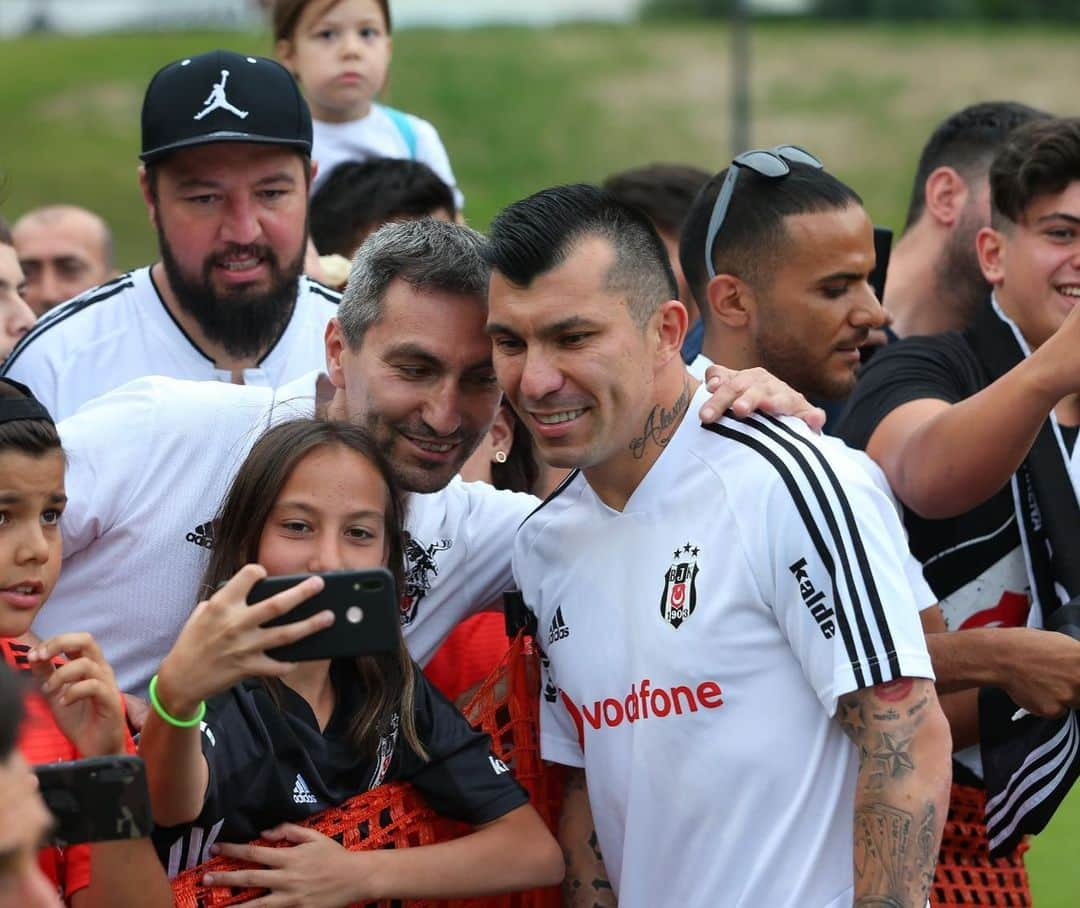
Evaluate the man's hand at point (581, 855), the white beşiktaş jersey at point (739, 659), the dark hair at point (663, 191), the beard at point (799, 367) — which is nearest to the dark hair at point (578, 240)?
the white beşiktaş jersey at point (739, 659)

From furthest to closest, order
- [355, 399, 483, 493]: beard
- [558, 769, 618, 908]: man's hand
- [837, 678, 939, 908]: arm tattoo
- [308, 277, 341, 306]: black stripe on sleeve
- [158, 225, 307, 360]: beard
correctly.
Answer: [308, 277, 341, 306]: black stripe on sleeve, [158, 225, 307, 360]: beard, [355, 399, 483, 493]: beard, [558, 769, 618, 908]: man's hand, [837, 678, 939, 908]: arm tattoo

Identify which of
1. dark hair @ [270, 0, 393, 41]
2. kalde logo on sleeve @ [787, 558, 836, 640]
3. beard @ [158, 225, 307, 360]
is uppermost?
dark hair @ [270, 0, 393, 41]

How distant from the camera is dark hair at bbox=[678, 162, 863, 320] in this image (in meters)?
5.00

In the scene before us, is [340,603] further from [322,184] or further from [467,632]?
[322,184]

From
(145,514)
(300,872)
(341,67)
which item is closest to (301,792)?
(300,872)

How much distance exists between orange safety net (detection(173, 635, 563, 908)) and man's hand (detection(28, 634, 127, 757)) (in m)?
0.50

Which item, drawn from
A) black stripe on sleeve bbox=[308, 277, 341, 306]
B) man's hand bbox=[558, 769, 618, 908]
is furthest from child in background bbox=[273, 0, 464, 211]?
man's hand bbox=[558, 769, 618, 908]

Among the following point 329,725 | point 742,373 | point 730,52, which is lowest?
point 329,725

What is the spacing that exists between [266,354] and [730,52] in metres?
26.5

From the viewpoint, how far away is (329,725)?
153 inches

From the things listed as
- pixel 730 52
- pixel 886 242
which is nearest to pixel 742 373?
pixel 886 242

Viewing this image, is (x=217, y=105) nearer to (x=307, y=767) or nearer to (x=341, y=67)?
(x=307, y=767)

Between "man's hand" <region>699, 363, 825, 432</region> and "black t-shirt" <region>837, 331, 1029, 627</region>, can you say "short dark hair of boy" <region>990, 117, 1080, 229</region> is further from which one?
"man's hand" <region>699, 363, 825, 432</region>

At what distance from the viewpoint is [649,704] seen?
151 inches
